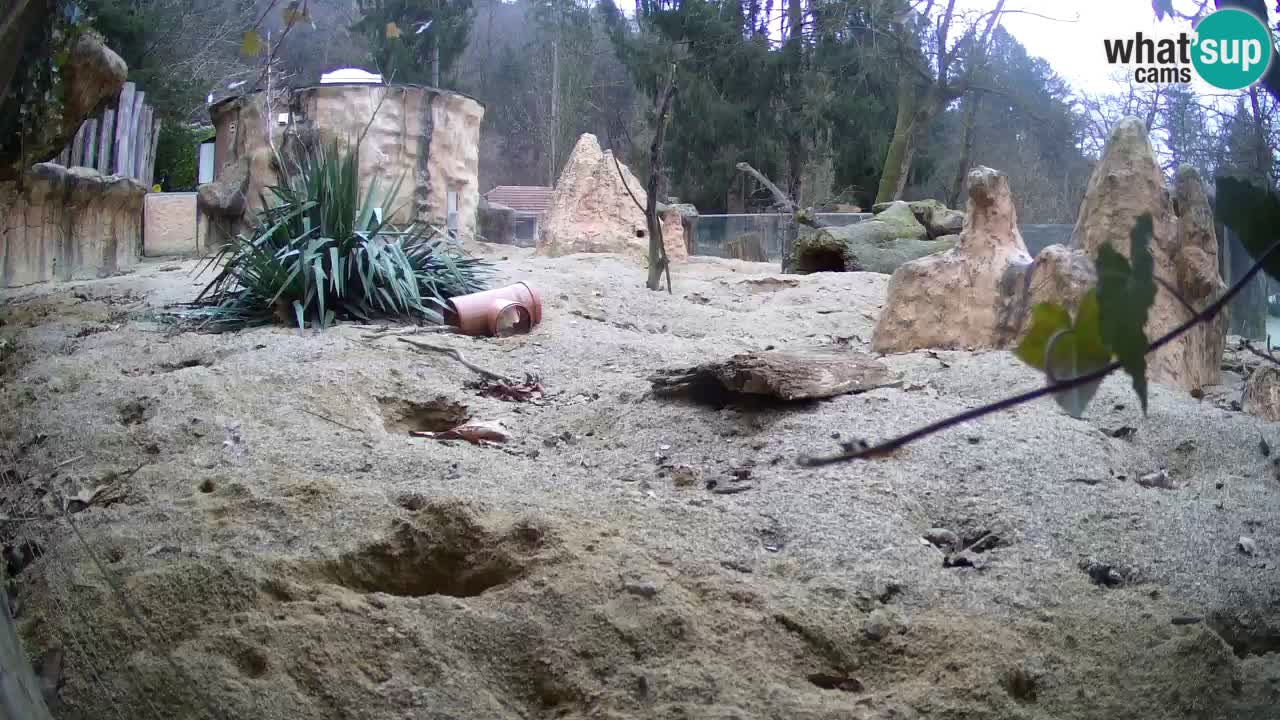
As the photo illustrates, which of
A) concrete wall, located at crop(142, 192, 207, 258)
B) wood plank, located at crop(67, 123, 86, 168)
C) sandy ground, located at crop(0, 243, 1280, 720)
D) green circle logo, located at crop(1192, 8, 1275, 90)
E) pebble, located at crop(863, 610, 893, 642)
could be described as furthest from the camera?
concrete wall, located at crop(142, 192, 207, 258)

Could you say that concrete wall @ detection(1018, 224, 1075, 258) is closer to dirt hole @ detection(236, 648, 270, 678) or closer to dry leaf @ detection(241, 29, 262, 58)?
dry leaf @ detection(241, 29, 262, 58)

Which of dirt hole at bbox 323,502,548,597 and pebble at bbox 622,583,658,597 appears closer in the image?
pebble at bbox 622,583,658,597

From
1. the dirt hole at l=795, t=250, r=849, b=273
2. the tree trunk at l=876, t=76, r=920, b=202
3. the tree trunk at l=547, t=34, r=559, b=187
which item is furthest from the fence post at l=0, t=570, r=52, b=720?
the tree trunk at l=547, t=34, r=559, b=187

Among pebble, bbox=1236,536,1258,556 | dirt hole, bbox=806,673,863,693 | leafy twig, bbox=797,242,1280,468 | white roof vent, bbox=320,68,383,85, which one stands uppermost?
white roof vent, bbox=320,68,383,85

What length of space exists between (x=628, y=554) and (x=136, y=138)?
8969 millimetres

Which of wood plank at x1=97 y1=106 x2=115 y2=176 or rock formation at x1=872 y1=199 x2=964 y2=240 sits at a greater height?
wood plank at x1=97 y1=106 x2=115 y2=176

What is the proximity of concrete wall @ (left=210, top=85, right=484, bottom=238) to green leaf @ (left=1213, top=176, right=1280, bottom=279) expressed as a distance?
1046cm

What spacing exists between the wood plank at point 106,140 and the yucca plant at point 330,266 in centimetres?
335

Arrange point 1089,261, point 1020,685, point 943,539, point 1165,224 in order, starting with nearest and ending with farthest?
point 1020,685
point 943,539
point 1089,261
point 1165,224

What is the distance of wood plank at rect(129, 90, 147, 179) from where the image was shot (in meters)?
9.34

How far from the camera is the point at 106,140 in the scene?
8.70m

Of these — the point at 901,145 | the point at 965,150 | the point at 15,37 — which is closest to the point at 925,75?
the point at 965,150

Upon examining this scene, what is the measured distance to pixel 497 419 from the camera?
3502 millimetres

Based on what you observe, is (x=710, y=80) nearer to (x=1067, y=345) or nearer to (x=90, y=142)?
(x=90, y=142)
